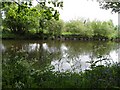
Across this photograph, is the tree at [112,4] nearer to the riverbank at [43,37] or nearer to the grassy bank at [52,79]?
the grassy bank at [52,79]

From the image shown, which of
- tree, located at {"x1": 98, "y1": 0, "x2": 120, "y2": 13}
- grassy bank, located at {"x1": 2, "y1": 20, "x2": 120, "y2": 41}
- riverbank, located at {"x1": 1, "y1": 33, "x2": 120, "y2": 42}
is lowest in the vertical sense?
tree, located at {"x1": 98, "y1": 0, "x2": 120, "y2": 13}

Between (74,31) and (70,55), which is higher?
(74,31)

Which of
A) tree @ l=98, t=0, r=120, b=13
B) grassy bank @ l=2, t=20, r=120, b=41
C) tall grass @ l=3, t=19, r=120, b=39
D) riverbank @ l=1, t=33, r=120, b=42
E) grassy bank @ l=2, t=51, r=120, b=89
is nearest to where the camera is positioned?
grassy bank @ l=2, t=51, r=120, b=89

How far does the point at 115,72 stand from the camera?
475cm

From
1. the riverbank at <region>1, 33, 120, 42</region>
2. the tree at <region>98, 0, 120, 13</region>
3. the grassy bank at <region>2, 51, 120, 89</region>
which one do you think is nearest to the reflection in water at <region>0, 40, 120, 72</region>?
the grassy bank at <region>2, 51, 120, 89</region>

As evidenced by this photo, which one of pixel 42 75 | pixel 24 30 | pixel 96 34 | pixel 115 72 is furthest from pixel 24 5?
pixel 96 34

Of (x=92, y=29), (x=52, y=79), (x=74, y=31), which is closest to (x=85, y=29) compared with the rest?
Answer: (x=92, y=29)

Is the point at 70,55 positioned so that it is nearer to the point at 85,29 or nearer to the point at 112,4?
the point at 112,4

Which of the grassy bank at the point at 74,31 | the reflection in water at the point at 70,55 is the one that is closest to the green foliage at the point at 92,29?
the grassy bank at the point at 74,31

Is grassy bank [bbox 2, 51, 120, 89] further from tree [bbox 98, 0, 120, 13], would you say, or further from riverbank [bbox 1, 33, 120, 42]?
riverbank [bbox 1, 33, 120, 42]

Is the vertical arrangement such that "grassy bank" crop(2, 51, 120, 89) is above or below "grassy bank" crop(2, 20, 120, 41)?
below

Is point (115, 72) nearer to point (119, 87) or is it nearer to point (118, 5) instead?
point (119, 87)

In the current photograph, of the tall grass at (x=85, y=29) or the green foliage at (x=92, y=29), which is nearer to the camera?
the tall grass at (x=85, y=29)

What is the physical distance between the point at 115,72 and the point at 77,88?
1034mm
